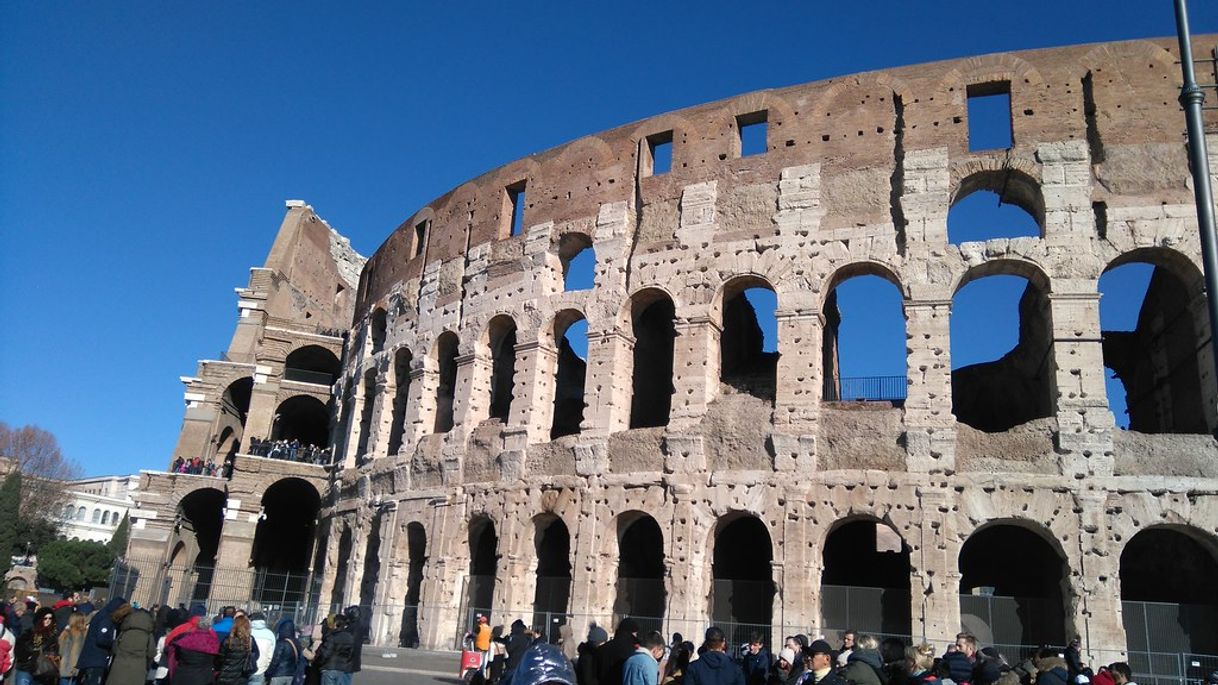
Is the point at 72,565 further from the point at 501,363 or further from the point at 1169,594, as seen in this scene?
the point at 1169,594

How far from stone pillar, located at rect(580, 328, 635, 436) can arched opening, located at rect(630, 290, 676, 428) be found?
0.81 m

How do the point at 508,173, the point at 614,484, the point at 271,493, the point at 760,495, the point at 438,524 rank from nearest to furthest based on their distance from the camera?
1. the point at 760,495
2. the point at 614,484
3. the point at 438,524
4. the point at 508,173
5. the point at 271,493

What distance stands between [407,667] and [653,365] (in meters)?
8.70

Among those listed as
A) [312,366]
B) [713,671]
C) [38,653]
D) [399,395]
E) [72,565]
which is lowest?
[38,653]

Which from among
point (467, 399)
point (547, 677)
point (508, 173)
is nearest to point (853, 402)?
point (467, 399)

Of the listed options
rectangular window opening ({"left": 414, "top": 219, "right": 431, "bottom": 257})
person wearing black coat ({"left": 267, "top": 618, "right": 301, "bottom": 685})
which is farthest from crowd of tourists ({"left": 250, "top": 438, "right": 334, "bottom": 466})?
person wearing black coat ({"left": 267, "top": 618, "right": 301, "bottom": 685})

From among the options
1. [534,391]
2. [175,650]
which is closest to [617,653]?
[175,650]

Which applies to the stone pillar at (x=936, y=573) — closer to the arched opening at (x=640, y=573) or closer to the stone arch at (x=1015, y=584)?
the stone arch at (x=1015, y=584)

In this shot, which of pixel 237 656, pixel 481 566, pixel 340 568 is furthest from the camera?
pixel 340 568

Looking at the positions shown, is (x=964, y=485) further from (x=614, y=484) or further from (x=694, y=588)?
(x=614, y=484)

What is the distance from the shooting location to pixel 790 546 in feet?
52.0

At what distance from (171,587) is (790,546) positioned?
67.7ft

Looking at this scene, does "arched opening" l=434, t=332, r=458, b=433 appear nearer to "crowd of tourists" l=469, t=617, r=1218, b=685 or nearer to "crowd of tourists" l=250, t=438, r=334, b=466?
"crowd of tourists" l=250, t=438, r=334, b=466

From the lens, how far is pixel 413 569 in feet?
74.0
